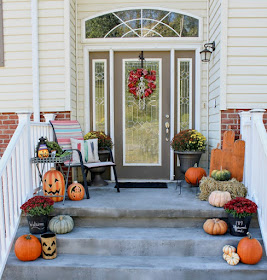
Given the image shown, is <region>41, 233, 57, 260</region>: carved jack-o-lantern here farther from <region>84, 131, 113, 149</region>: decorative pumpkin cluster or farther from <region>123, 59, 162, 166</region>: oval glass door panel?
<region>123, 59, 162, 166</region>: oval glass door panel

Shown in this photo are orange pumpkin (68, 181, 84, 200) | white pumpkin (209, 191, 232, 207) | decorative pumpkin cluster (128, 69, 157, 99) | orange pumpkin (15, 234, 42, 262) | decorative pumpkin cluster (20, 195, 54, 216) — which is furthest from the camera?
decorative pumpkin cluster (128, 69, 157, 99)

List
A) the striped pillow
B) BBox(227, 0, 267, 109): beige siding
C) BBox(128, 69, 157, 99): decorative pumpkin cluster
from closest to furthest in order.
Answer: BBox(227, 0, 267, 109): beige siding < the striped pillow < BBox(128, 69, 157, 99): decorative pumpkin cluster

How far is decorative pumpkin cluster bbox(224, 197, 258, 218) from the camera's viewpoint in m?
2.57

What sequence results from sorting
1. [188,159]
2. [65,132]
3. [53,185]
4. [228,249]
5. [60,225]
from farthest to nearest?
[188,159] < [65,132] < [53,185] < [60,225] < [228,249]

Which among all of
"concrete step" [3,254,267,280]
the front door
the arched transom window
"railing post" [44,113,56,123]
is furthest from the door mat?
the arched transom window

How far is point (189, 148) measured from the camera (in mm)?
4000

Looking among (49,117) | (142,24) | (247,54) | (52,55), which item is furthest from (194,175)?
(52,55)

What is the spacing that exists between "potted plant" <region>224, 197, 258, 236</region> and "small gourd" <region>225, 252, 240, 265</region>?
9.9 inches

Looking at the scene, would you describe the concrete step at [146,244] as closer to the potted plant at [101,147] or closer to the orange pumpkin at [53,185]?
the orange pumpkin at [53,185]

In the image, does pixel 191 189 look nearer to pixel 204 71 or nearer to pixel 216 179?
pixel 216 179

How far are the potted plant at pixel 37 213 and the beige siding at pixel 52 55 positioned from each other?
1.70 m

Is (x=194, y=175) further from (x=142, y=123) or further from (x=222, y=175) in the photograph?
(x=142, y=123)

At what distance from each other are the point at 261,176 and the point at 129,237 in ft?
4.25

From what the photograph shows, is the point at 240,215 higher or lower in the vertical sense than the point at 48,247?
higher
